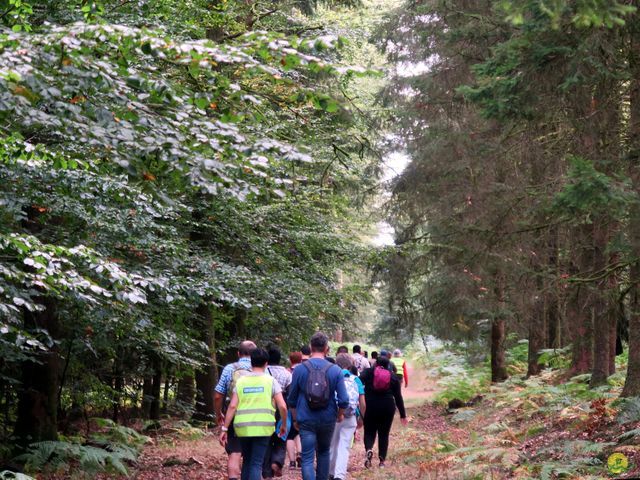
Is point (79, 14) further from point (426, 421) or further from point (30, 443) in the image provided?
point (426, 421)

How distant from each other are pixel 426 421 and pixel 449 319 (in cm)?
305

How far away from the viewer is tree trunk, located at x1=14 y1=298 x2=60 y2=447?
11.6m

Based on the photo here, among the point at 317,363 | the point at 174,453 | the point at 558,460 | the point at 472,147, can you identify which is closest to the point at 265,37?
the point at 317,363

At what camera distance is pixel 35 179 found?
346 inches

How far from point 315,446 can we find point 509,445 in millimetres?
4304

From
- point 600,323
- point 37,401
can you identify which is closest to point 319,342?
point 37,401

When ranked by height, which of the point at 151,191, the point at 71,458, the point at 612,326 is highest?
the point at 151,191

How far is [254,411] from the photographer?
25.8 ft

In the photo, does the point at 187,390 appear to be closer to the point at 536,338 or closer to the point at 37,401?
the point at 37,401

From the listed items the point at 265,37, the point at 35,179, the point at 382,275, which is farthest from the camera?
the point at 382,275

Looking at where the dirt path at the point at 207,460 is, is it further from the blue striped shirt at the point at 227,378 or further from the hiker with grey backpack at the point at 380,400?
the blue striped shirt at the point at 227,378

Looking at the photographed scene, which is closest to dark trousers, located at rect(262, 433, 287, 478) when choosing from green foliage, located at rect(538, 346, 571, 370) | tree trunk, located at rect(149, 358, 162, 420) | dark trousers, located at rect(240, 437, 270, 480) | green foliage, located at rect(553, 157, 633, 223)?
dark trousers, located at rect(240, 437, 270, 480)

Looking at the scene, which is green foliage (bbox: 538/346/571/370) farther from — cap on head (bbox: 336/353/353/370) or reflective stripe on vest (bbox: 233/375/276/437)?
reflective stripe on vest (bbox: 233/375/276/437)

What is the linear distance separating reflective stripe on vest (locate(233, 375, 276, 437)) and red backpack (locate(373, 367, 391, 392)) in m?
3.58
